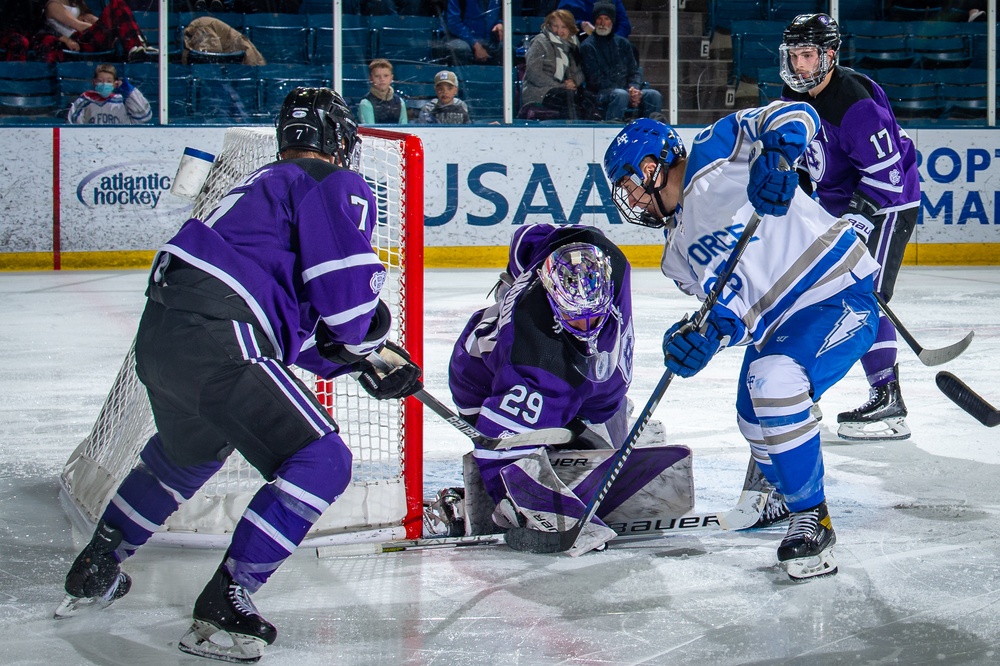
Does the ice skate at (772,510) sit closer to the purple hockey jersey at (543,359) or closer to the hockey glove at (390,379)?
the purple hockey jersey at (543,359)

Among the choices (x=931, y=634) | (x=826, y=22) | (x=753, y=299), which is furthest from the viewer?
(x=826, y=22)

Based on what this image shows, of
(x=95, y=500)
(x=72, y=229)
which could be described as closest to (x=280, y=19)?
(x=72, y=229)

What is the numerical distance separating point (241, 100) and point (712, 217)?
6405 millimetres

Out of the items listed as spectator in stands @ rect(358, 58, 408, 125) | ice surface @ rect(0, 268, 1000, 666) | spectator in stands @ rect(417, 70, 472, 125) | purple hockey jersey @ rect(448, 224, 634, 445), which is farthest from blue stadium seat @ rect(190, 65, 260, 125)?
purple hockey jersey @ rect(448, 224, 634, 445)

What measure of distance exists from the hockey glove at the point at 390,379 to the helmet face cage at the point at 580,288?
0.39 metres

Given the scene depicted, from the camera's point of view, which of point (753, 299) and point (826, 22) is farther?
point (826, 22)

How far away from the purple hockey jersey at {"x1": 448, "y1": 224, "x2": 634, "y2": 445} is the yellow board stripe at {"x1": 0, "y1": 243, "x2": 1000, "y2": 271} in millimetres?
5478

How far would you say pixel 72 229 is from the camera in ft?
26.5

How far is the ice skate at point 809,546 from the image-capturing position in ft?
7.36

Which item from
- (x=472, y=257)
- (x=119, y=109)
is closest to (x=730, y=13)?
(x=472, y=257)

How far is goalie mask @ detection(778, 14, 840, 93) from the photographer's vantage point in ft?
11.4

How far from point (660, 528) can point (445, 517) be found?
485 millimetres

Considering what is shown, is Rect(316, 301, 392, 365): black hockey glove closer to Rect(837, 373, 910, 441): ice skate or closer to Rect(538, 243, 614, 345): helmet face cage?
Rect(538, 243, 614, 345): helmet face cage

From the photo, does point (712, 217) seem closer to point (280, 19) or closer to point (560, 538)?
point (560, 538)
